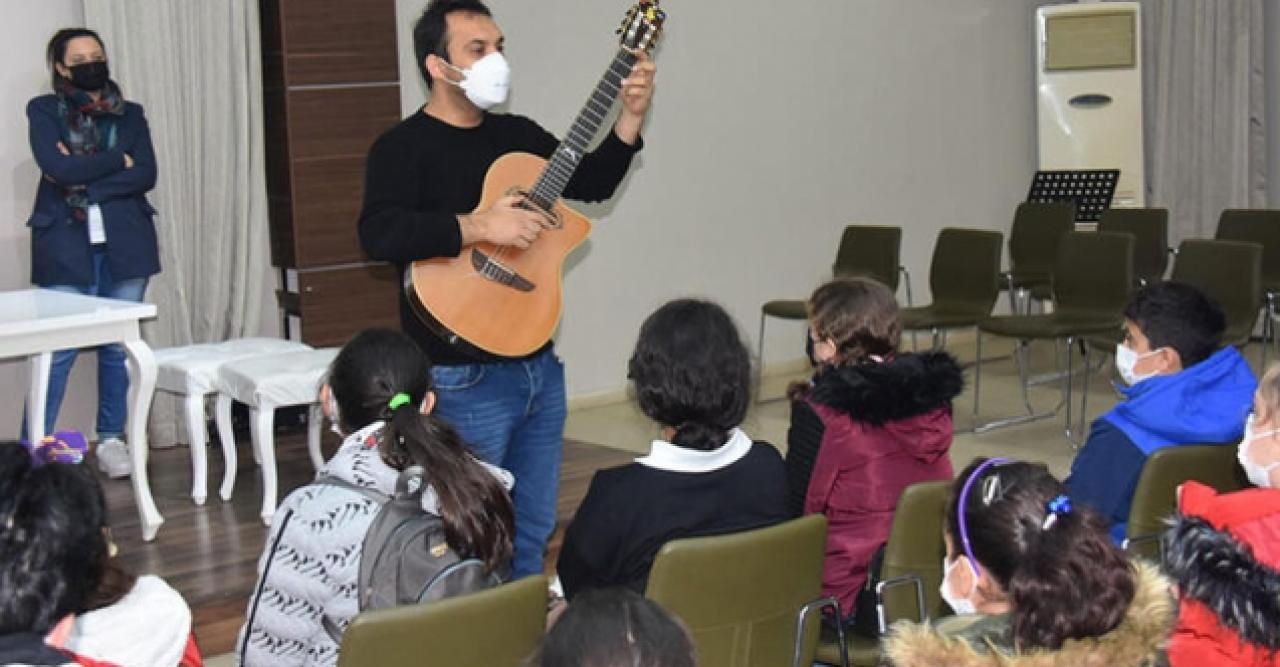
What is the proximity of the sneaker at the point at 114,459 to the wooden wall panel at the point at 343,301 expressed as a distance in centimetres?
91

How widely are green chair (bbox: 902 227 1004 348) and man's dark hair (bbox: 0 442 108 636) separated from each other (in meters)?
5.15

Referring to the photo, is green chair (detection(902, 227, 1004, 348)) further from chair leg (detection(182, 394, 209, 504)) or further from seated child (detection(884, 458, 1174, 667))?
seated child (detection(884, 458, 1174, 667))

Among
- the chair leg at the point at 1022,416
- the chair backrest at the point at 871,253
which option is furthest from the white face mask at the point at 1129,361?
the chair backrest at the point at 871,253

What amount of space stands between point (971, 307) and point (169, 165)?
334cm

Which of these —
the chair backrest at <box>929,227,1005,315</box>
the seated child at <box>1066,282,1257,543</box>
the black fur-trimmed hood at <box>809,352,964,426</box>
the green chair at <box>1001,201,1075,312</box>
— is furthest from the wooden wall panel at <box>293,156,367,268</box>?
the seated child at <box>1066,282,1257,543</box>

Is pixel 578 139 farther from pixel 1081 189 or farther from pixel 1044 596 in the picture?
pixel 1081 189

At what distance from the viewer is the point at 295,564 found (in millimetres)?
2436

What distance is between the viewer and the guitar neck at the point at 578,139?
354cm

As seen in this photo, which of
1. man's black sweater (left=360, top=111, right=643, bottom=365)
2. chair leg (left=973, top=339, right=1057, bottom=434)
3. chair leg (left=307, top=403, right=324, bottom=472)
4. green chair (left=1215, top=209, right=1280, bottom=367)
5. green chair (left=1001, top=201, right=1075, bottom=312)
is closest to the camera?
man's black sweater (left=360, top=111, right=643, bottom=365)

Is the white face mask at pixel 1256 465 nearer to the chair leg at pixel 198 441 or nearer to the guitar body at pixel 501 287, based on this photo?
the guitar body at pixel 501 287

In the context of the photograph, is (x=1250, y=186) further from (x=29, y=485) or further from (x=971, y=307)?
(x=29, y=485)

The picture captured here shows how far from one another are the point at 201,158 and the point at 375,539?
4.02m

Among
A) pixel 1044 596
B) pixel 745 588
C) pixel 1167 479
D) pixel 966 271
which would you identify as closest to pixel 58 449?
pixel 745 588

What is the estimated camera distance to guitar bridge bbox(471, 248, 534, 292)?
358 centimetres
